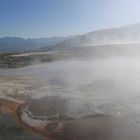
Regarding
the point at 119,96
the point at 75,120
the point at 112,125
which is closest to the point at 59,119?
the point at 75,120

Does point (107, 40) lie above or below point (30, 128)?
below

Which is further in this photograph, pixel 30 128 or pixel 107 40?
pixel 107 40

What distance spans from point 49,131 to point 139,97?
498 centimetres

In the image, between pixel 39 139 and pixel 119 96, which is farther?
pixel 119 96

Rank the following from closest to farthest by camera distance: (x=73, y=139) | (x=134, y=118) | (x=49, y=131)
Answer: (x=73, y=139)
(x=49, y=131)
(x=134, y=118)

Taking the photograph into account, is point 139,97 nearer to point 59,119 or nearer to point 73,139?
point 59,119

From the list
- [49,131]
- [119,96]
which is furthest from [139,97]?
[49,131]

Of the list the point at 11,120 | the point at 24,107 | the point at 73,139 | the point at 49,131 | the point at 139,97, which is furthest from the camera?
the point at 139,97

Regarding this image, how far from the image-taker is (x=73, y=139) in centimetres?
747

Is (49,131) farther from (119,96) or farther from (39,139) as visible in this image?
(119,96)

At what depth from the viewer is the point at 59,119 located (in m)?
8.79

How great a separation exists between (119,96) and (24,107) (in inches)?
155

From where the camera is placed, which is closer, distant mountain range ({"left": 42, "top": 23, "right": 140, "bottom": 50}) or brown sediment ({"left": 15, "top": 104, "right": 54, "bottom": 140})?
brown sediment ({"left": 15, "top": 104, "right": 54, "bottom": 140})

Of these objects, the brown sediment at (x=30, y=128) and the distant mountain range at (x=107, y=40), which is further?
the distant mountain range at (x=107, y=40)
